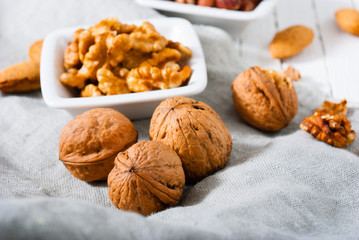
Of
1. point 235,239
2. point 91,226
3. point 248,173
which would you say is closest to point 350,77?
point 248,173

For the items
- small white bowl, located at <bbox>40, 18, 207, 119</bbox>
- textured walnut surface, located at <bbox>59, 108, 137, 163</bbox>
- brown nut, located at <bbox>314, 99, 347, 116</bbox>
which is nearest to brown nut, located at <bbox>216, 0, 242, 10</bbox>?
small white bowl, located at <bbox>40, 18, 207, 119</bbox>

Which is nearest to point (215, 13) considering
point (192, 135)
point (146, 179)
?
point (192, 135)

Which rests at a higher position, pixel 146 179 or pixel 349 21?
pixel 349 21

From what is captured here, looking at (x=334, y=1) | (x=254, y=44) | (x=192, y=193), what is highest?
(x=334, y=1)

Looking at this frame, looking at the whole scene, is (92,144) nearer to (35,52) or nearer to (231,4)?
(35,52)

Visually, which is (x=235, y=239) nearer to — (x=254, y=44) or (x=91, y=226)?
(x=91, y=226)

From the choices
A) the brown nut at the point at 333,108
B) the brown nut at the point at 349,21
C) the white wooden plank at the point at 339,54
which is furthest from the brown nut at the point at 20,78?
the brown nut at the point at 349,21
